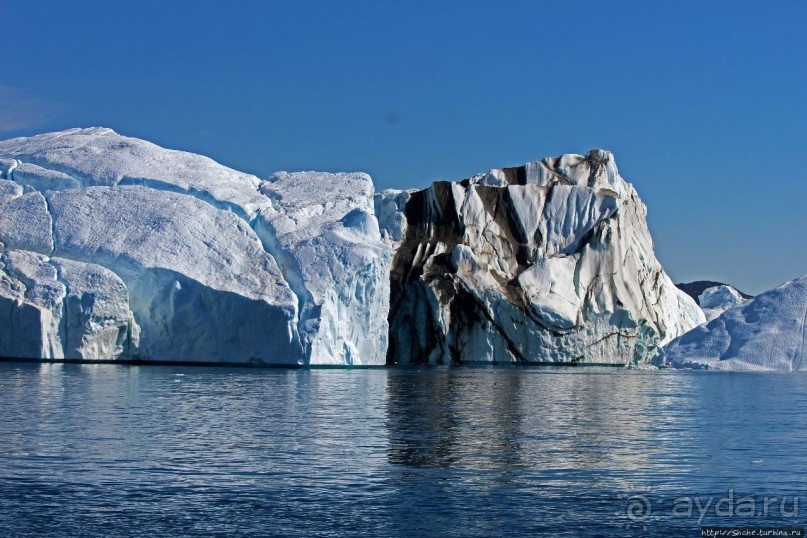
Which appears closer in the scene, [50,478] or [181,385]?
[50,478]

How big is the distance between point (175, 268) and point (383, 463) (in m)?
17.6

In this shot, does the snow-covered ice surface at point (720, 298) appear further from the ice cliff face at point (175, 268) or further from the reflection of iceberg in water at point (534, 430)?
the reflection of iceberg in water at point (534, 430)

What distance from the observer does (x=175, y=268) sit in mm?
28578

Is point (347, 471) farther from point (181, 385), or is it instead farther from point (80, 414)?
point (181, 385)

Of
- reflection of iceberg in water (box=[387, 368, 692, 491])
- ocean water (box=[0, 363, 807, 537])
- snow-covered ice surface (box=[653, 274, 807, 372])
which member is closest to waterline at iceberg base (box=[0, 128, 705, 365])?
reflection of iceberg in water (box=[387, 368, 692, 491])

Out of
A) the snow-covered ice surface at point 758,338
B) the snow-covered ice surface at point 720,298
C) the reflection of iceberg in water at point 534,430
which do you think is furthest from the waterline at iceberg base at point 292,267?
the snow-covered ice surface at point 720,298

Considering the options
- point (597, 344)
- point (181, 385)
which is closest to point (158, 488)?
point (181, 385)

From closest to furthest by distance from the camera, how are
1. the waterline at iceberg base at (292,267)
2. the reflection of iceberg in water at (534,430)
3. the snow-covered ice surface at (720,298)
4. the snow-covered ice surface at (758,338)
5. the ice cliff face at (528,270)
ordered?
the reflection of iceberg in water at (534,430)
the snow-covered ice surface at (758,338)
the waterline at iceberg base at (292,267)
the ice cliff face at (528,270)
the snow-covered ice surface at (720,298)

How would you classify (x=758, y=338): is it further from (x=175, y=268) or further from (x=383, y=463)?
(x=383, y=463)

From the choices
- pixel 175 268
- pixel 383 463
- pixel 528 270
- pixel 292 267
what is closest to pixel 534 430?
pixel 383 463

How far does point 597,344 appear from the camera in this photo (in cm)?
4009

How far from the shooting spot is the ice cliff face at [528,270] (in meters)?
39.2

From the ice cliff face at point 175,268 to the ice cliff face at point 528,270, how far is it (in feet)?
22.5

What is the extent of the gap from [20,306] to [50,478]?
59.6 ft
